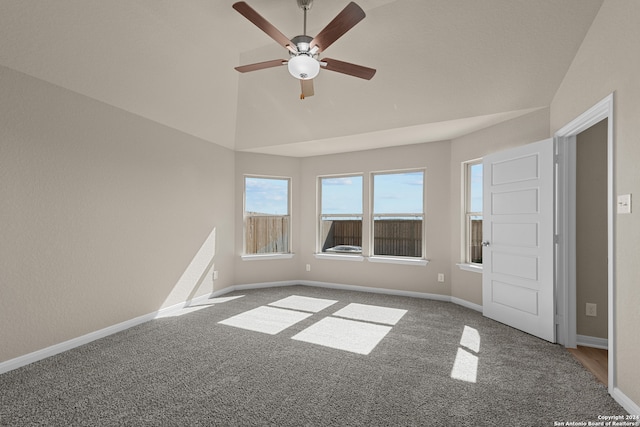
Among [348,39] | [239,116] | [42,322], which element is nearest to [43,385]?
[42,322]

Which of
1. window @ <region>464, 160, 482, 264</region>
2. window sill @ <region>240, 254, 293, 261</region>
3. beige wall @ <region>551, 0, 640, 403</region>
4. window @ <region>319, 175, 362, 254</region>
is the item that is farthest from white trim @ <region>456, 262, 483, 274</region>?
window sill @ <region>240, 254, 293, 261</region>

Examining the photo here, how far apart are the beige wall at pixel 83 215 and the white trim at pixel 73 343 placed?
5 centimetres

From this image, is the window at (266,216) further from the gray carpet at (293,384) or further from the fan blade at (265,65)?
the fan blade at (265,65)

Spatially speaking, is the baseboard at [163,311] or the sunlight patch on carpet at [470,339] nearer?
the baseboard at [163,311]

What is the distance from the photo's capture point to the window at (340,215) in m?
5.55

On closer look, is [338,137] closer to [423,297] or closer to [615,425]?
[423,297]

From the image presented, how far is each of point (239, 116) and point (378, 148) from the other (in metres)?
2.32

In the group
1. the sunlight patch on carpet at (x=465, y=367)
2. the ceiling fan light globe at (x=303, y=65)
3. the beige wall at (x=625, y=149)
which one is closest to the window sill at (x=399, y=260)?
the sunlight patch on carpet at (x=465, y=367)

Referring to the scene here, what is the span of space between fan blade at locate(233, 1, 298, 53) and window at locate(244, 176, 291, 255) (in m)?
3.42

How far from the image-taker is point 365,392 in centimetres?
222

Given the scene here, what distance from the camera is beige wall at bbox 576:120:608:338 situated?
3049 mm

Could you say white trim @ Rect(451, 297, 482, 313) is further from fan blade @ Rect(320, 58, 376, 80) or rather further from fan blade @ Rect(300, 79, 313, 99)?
fan blade @ Rect(300, 79, 313, 99)

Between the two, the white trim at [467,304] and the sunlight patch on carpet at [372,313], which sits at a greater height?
the white trim at [467,304]

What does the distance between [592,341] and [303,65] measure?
3800 millimetres
